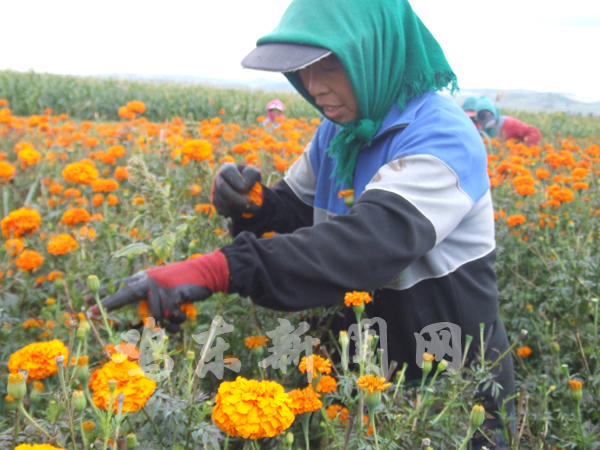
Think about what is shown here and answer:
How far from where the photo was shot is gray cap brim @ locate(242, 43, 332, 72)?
4.00 ft

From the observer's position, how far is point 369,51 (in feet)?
4.38

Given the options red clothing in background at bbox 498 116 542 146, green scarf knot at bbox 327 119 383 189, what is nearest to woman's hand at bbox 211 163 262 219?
green scarf knot at bbox 327 119 383 189

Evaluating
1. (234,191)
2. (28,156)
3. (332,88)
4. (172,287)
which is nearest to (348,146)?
(332,88)

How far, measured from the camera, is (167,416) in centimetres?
87

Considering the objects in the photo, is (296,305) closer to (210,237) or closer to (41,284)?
(210,237)

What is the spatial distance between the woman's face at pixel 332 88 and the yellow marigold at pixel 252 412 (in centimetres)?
92

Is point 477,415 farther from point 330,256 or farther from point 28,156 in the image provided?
point 28,156

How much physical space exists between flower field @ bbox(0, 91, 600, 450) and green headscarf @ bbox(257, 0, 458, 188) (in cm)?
52

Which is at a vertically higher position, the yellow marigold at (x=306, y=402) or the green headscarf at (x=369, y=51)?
the green headscarf at (x=369, y=51)

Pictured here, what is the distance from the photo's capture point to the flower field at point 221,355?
2.60 feet

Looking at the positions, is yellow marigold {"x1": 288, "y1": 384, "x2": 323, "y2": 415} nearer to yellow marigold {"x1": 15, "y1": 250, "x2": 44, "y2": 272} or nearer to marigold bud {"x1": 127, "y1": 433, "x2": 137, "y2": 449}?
marigold bud {"x1": 127, "y1": 433, "x2": 137, "y2": 449}

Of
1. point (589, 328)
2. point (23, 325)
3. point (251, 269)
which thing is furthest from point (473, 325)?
point (23, 325)

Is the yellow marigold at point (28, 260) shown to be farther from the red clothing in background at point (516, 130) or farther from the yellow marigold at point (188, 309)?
the red clothing in background at point (516, 130)

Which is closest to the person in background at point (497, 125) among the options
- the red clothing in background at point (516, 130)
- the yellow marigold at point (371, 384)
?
the red clothing in background at point (516, 130)
